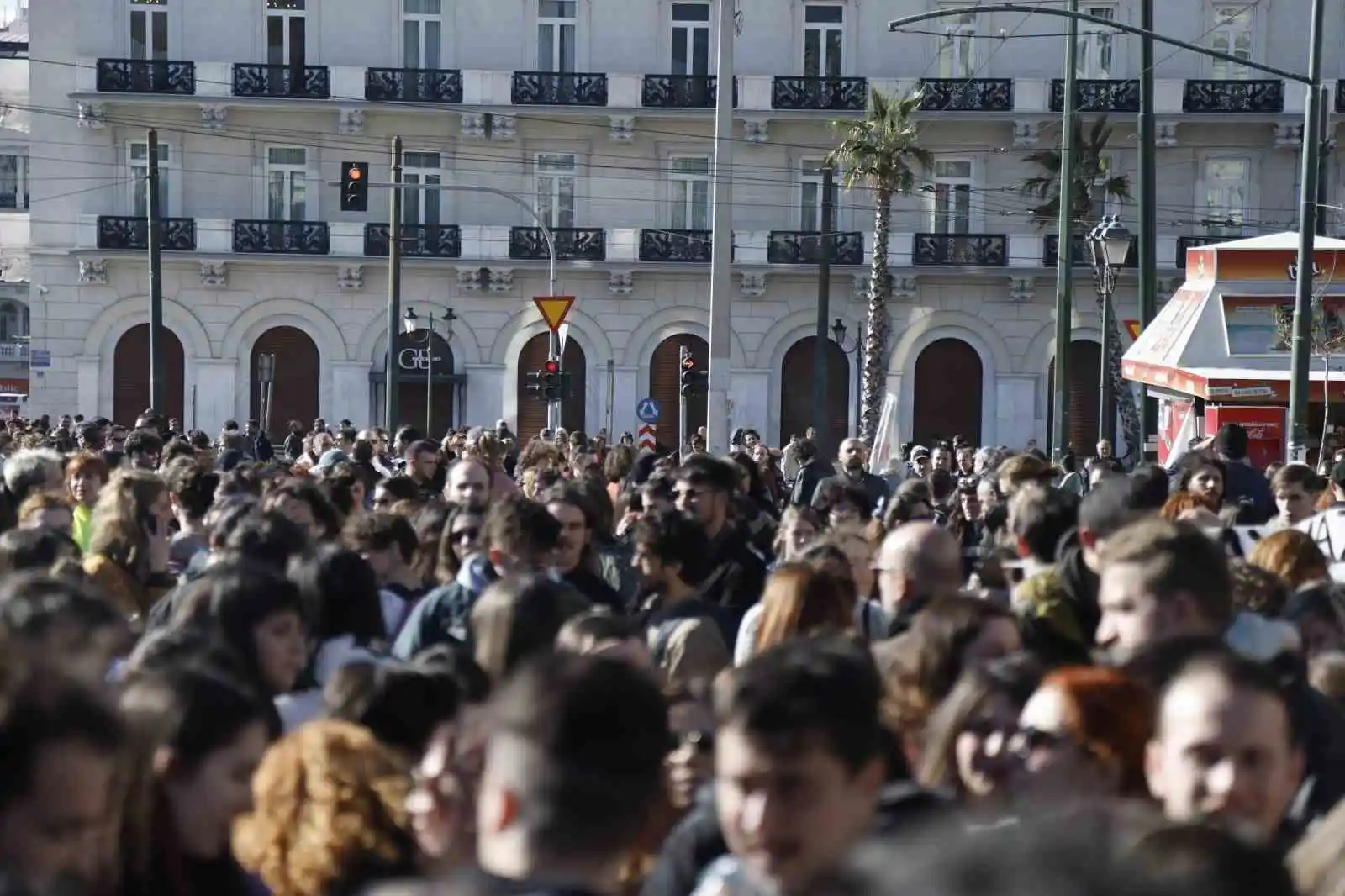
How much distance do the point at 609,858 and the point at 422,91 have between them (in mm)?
42506

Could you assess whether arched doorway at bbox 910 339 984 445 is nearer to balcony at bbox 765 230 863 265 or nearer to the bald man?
balcony at bbox 765 230 863 265

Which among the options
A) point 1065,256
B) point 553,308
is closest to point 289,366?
point 553,308

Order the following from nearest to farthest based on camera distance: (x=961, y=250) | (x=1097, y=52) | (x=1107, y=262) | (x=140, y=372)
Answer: (x=1107, y=262) < (x=1097, y=52) < (x=961, y=250) < (x=140, y=372)

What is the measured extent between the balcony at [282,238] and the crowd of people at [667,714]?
A: 35.8 metres

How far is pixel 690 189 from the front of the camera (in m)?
45.3

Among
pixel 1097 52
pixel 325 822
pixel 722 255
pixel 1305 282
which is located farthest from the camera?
pixel 1097 52

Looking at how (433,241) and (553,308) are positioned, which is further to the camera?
(433,241)

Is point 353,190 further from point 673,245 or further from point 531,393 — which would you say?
point 673,245

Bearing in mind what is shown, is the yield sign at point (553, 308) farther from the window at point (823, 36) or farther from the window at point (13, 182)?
the window at point (13, 182)

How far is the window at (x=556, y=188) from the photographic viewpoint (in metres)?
45.1

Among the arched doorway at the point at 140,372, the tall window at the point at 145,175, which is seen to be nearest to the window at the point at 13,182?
the tall window at the point at 145,175

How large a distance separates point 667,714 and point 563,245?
41596mm

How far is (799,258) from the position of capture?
147ft

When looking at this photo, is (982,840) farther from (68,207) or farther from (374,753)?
(68,207)
